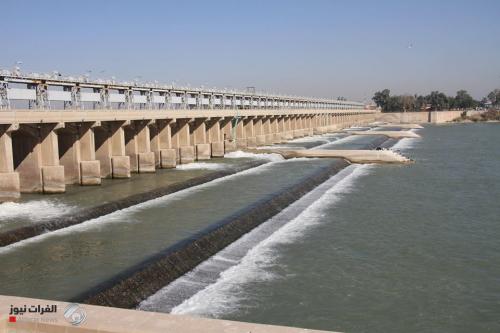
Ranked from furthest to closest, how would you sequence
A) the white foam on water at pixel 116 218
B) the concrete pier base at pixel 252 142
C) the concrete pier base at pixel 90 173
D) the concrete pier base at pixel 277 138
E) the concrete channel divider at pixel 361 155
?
1. the concrete pier base at pixel 277 138
2. the concrete pier base at pixel 252 142
3. the concrete channel divider at pixel 361 155
4. the concrete pier base at pixel 90 173
5. the white foam on water at pixel 116 218

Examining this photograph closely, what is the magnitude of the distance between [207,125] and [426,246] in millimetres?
35901

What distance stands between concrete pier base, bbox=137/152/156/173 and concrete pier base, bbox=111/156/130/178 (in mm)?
2783

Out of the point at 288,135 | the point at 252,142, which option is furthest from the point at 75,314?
the point at 288,135

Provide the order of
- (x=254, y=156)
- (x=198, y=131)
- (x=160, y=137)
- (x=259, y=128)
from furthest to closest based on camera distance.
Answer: (x=259, y=128)
(x=254, y=156)
(x=198, y=131)
(x=160, y=137)

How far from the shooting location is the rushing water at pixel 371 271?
11914 millimetres

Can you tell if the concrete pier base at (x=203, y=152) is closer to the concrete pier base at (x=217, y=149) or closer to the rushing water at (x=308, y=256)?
the concrete pier base at (x=217, y=149)

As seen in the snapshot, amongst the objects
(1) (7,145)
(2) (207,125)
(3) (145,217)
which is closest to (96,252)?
(3) (145,217)

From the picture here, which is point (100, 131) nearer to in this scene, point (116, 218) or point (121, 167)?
point (121, 167)

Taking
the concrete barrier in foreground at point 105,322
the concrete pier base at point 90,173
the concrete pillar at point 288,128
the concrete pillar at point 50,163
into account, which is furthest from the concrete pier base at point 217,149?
the concrete barrier in foreground at point 105,322

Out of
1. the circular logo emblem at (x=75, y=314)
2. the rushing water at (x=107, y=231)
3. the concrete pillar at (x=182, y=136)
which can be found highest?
the concrete pillar at (x=182, y=136)

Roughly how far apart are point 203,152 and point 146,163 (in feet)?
32.6

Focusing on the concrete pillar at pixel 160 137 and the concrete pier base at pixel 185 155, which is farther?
the concrete pier base at pixel 185 155

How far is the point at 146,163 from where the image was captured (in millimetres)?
35875

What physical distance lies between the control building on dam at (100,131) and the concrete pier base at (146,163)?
47 mm
